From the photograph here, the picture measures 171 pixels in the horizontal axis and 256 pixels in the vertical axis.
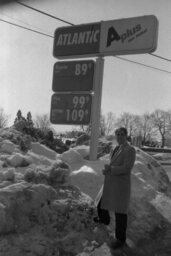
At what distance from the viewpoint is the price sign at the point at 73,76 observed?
9.67 meters

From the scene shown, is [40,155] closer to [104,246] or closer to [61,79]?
[61,79]

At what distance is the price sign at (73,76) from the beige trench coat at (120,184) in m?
4.04

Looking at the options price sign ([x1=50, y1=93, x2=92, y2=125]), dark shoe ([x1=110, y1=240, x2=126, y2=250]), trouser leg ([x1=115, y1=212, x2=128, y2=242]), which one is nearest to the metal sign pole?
price sign ([x1=50, y1=93, x2=92, y2=125])

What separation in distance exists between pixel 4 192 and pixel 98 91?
4591 millimetres

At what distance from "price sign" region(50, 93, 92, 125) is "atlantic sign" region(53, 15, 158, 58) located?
0.97 meters

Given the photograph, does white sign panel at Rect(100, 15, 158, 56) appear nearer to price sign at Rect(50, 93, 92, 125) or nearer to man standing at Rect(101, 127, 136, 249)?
price sign at Rect(50, 93, 92, 125)

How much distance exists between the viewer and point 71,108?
386 inches

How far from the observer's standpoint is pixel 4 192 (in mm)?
5547

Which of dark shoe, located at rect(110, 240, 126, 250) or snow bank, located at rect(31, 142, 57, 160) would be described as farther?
snow bank, located at rect(31, 142, 57, 160)

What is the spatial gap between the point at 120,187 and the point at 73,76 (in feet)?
15.0

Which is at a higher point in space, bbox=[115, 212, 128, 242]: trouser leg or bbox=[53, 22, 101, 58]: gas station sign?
bbox=[53, 22, 101, 58]: gas station sign

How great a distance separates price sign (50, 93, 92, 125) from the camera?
9.62 meters

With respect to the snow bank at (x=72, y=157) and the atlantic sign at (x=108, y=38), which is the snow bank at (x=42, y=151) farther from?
the atlantic sign at (x=108, y=38)

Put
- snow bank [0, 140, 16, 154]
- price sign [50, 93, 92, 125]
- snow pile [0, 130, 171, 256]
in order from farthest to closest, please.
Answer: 1. price sign [50, 93, 92, 125]
2. snow bank [0, 140, 16, 154]
3. snow pile [0, 130, 171, 256]
